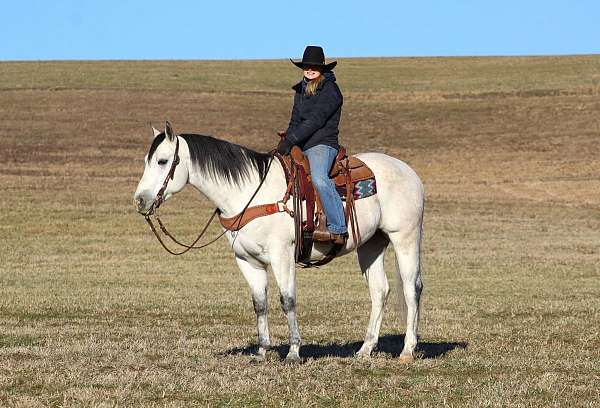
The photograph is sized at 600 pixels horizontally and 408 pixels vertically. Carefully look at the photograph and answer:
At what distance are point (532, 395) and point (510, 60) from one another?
74.7m

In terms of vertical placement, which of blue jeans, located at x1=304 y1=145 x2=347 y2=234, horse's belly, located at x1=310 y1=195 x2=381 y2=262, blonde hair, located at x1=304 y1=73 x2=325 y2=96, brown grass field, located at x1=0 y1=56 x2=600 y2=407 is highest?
blonde hair, located at x1=304 y1=73 x2=325 y2=96

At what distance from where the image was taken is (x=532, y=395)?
8.80 m

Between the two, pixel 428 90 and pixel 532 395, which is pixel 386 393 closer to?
pixel 532 395

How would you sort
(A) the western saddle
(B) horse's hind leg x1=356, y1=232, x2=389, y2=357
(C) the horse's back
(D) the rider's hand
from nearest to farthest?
1. (A) the western saddle
2. (D) the rider's hand
3. (C) the horse's back
4. (B) horse's hind leg x1=356, y1=232, x2=389, y2=357

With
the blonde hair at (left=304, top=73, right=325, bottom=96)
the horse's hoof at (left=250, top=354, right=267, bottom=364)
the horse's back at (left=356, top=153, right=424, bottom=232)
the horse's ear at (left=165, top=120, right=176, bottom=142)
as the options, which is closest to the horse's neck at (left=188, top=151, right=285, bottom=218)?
the horse's ear at (left=165, top=120, right=176, bottom=142)

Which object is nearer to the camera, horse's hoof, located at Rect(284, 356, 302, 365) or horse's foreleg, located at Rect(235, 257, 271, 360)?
horse's hoof, located at Rect(284, 356, 302, 365)

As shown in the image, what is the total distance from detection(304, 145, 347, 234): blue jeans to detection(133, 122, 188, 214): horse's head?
1.35 m

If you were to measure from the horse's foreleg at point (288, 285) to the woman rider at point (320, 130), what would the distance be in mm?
546

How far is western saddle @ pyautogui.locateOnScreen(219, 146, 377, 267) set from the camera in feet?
33.7

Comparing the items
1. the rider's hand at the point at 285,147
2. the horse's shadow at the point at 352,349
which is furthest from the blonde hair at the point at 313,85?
the horse's shadow at the point at 352,349

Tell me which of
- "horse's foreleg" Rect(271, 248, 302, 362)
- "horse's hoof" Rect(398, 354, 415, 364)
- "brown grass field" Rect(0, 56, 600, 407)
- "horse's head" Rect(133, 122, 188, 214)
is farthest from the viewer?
"horse's hoof" Rect(398, 354, 415, 364)

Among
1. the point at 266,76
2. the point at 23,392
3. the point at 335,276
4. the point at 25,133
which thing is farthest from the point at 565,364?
the point at 266,76

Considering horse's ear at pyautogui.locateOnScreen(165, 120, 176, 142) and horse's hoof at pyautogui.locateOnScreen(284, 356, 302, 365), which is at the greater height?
horse's ear at pyautogui.locateOnScreen(165, 120, 176, 142)

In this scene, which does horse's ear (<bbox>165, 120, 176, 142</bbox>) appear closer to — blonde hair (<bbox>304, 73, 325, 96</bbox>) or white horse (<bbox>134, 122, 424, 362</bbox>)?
white horse (<bbox>134, 122, 424, 362</bbox>)
